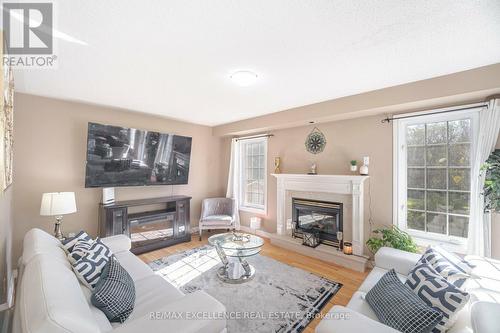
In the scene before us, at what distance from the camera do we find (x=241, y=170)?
5051mm

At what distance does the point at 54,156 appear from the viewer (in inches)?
124

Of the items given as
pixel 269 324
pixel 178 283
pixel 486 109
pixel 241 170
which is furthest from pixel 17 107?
pixel 486 109

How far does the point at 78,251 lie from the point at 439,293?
8.56ft

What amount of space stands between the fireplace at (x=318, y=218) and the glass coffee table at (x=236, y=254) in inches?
47.4

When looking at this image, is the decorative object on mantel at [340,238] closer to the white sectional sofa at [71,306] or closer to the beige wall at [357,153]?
the beige wall at [357,153]

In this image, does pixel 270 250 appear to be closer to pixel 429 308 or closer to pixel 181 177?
pixel 181 177

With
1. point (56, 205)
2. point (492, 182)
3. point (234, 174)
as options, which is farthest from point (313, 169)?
point (56, 205)

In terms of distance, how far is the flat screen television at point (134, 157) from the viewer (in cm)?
329

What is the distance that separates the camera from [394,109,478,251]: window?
100 inches

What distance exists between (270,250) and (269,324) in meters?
1.79

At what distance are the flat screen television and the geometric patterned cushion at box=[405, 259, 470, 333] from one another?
3.89 meters

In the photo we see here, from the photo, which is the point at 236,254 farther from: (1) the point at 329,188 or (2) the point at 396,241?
(2) the point at 396,241

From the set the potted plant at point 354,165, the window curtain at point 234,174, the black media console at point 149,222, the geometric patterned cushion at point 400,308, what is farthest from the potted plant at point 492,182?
the black media console at point 149,222

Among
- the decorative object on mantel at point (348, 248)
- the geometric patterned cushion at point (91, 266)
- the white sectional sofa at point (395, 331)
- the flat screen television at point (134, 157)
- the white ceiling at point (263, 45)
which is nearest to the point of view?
the white sectional sofa at point (395, 331)
